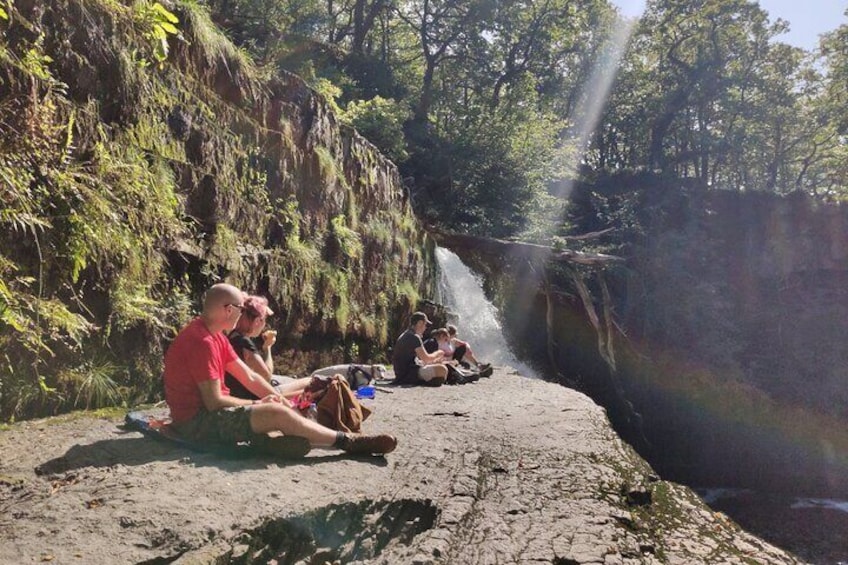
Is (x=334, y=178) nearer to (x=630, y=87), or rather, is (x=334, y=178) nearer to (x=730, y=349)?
(x=730, y=349)

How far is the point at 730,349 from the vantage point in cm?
2484

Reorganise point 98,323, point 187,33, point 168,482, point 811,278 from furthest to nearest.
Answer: point 811,278
point 187,33
point 98,323
point 168,482

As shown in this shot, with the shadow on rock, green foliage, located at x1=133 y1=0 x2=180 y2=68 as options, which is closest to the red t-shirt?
the shadow on rock

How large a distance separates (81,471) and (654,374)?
859 inches

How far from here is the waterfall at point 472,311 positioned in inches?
659

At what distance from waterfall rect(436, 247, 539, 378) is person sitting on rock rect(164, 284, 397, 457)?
11.5 metres

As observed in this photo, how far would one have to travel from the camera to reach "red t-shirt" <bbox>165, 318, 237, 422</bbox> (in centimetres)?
465

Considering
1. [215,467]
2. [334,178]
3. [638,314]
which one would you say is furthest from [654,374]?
[215,467]

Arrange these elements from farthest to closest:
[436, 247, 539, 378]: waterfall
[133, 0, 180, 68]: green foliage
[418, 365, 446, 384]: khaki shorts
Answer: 1. [436, 247, 539, 378]: waterfall
2. [418, 365, 446, 384]: khaki shorts
3. [133, 0, 180, 68]: green foliage

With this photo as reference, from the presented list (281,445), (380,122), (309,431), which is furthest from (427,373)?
(380,122)

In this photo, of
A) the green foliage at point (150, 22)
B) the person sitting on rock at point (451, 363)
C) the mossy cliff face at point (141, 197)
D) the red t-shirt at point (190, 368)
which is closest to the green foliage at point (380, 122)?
the mossy cliff face at point (141, 197)

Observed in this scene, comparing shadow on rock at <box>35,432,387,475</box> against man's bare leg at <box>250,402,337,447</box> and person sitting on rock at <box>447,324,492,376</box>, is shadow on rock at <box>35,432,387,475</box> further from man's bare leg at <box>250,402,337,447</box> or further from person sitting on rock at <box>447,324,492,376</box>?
person sitting on rock at <box>447,324,492,376</box>

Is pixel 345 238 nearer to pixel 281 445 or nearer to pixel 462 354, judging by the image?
pixel 462 354

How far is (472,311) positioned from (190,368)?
13.1 m
